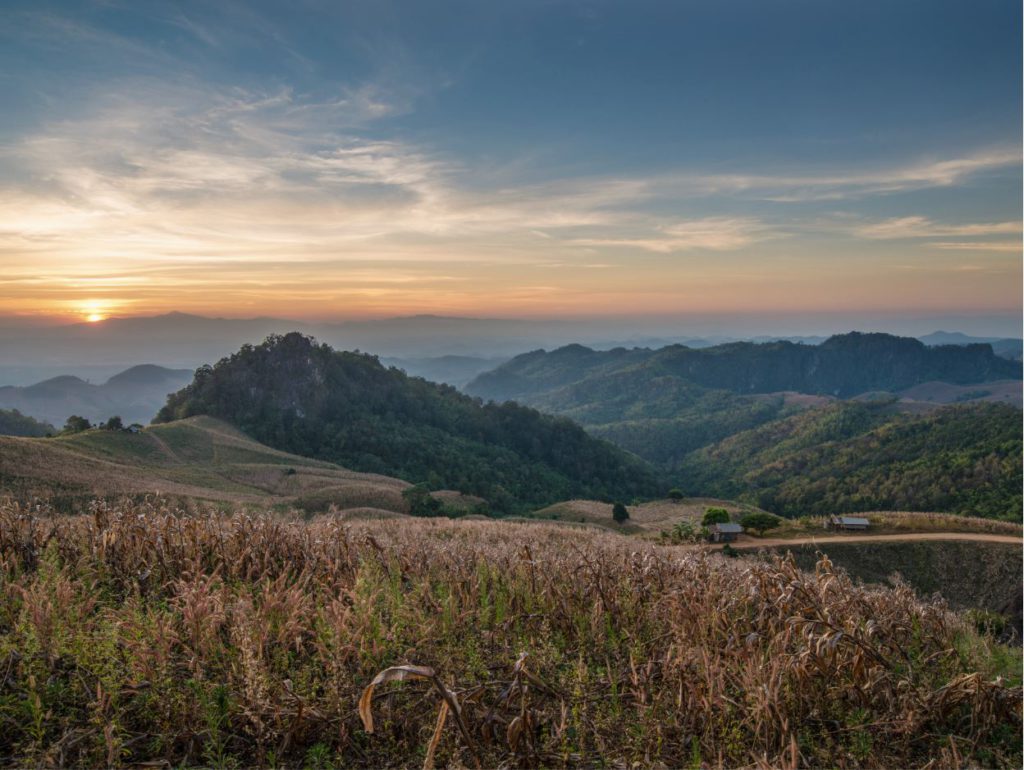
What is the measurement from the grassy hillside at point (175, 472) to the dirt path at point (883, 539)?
2601cm

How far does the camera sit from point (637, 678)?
13.9 feet

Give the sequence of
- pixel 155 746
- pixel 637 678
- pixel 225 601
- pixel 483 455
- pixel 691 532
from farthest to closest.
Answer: pixel 483 455 < pixel 691 532 < pixel 225 601 < pixel 637 678 < pixel 155 746

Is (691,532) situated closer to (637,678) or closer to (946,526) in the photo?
(946,526)

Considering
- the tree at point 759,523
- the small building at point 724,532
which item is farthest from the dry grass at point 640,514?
A: the small building at point 724,532

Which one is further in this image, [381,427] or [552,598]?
[381,427]

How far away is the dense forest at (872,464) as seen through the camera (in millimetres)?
70856

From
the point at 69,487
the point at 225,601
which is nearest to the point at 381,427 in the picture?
the point at 69,487

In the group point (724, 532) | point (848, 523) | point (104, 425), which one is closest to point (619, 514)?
point (724, 532)

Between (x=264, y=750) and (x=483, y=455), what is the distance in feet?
300

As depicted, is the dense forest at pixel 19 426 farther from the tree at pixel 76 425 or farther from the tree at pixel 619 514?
the tree at pixel 619 514

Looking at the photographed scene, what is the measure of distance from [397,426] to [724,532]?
2743 inches

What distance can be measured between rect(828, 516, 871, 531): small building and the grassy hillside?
104ft

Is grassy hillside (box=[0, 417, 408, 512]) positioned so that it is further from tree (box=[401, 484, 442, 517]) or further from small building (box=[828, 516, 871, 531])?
small building (box=[828, 516, 871, 531])

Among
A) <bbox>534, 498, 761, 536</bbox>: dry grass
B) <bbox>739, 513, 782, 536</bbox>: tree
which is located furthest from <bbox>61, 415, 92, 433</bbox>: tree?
<bbox>739, 513, 782, 536</bbox>: tree
